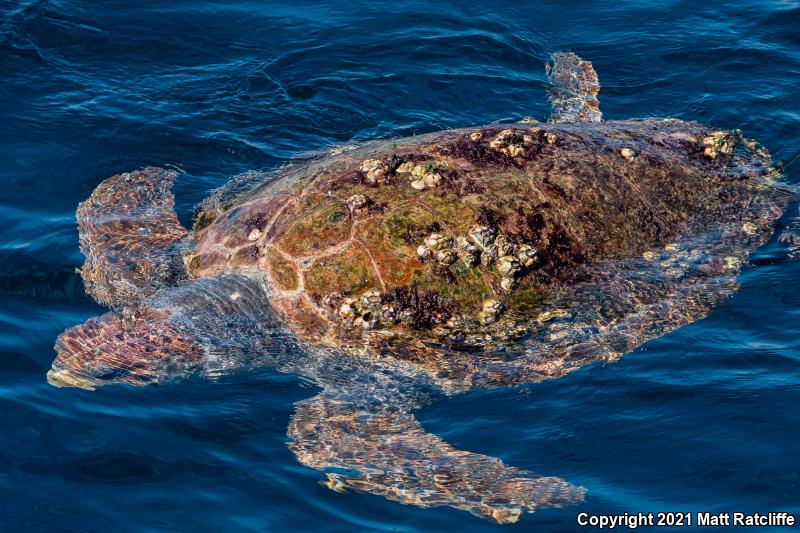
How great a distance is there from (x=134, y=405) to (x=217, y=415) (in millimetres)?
624

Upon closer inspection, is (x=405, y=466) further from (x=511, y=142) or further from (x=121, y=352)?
(x=511, y=142)

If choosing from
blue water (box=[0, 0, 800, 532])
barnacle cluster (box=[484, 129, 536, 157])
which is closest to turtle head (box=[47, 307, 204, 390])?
blue water (box=[0, 0, 800, 532])

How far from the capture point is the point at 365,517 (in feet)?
18.9

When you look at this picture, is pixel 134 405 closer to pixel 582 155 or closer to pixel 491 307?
pixel 491 307

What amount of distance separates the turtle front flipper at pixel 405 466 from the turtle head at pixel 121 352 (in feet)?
3.37

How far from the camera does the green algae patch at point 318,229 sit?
6.89 meters

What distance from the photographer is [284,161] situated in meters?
9.68

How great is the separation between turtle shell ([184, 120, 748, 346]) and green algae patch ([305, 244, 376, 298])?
0.03 feet

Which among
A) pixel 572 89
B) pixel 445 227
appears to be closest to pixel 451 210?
pixel 445 227

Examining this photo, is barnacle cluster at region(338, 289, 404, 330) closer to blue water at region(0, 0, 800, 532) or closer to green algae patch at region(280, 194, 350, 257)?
green algae patch at region(280, 194, 350, 257)

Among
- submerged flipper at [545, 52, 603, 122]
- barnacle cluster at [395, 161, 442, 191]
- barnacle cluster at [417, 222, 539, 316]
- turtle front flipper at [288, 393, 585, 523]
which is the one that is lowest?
turtle front flipper at [288, 393, 585, 523]

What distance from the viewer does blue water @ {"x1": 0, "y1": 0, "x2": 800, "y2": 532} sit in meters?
5.89

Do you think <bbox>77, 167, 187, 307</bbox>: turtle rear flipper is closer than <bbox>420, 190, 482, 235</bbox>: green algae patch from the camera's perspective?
No

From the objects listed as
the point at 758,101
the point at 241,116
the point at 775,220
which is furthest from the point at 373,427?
the point at 758,101
